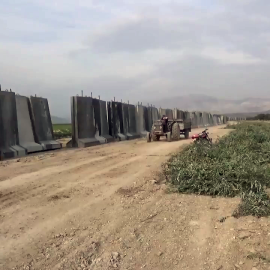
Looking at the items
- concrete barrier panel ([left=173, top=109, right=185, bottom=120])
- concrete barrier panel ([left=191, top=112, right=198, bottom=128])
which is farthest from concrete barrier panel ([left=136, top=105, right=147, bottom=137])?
concrete barrier panel ([left=191, top=112, right=198, bottom=128])

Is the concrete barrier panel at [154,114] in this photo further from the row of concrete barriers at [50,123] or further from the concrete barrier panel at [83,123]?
the concrete barrier panel at [83,123]

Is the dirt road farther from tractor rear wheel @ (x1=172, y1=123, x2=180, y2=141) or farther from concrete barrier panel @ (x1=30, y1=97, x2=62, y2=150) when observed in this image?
tractor rear wheel @ (x1=172, y1=123, x2=180, y2=141)

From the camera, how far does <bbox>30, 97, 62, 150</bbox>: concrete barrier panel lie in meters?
14.7

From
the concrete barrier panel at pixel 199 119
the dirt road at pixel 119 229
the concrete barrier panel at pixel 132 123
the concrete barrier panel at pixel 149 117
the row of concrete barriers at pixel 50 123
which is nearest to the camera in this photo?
the dirt road at pixel 119 229

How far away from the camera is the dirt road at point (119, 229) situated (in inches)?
154

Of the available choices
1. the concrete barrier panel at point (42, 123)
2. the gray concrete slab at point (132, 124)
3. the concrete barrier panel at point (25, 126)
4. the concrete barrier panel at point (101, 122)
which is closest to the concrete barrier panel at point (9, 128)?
the concrete barrier panel at point (25, 126)

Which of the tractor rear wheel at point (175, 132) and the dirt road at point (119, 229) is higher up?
the tractor rear wheel at point (175, 132)

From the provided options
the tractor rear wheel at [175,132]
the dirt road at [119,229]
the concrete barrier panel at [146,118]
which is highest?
the concrete barrier panel at [146,118]

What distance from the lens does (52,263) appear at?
Result: 3.87 meters

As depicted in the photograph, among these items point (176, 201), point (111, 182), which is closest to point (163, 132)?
point (111, 182)

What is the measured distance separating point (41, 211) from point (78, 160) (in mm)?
5826

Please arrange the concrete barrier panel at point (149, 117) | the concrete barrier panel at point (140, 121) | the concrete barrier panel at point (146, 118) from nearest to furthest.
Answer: the concrete barrier panel at point (140, 121), the concrete barrier panel at point (146, 118), the concrete barrier panel at point (149, 117)

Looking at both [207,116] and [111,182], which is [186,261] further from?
[207,116]

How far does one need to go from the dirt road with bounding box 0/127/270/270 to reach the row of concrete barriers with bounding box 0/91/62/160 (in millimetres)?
5275
